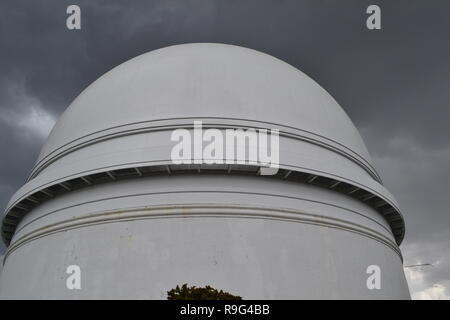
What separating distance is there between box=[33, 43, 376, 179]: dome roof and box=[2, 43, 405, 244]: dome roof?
0.13ft

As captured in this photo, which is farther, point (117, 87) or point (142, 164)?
point (117, 87)

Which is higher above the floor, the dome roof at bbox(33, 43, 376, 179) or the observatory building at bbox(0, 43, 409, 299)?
the dome roof at bbox(33, 43, 376, 179)

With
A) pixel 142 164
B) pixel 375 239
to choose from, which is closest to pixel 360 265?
pixel 375 239

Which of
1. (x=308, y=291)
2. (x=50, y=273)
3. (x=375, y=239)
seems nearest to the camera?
(x=308, y=291)

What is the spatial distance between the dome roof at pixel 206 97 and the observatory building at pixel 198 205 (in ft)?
0.21

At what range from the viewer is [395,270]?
15383 millimetres

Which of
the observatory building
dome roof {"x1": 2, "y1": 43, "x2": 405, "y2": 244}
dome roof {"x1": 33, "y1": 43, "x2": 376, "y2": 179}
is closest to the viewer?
the observatory building

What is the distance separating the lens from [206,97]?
1466cm

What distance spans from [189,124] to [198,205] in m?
2.84

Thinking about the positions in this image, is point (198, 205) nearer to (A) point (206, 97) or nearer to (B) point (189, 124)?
(B) point (189, 124)

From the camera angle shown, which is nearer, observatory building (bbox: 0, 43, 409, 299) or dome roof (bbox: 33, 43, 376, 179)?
observatory building (bbox: 0, 43, 409, 299)

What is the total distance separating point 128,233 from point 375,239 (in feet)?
27.3

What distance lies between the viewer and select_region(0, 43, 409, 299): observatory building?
11.9m
